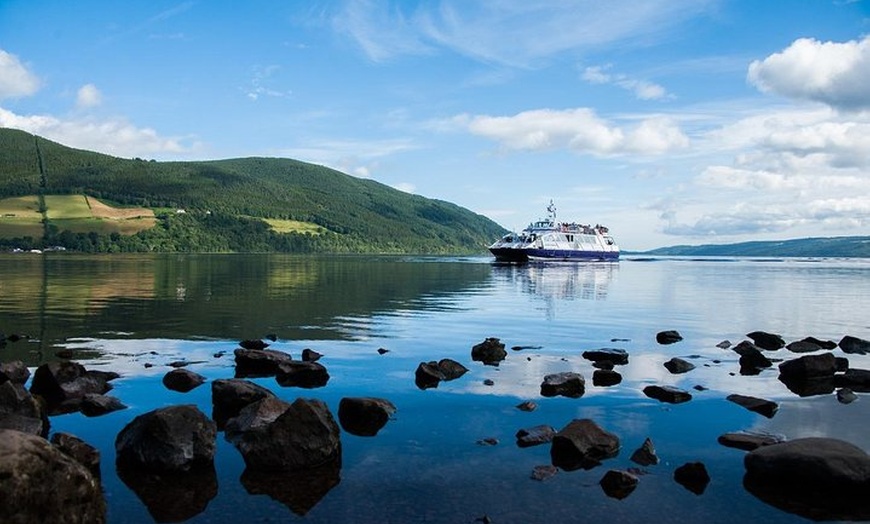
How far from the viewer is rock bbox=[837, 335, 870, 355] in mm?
38566

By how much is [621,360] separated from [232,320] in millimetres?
29249

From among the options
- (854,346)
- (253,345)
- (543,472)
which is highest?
(854,346)

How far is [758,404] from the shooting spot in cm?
2511

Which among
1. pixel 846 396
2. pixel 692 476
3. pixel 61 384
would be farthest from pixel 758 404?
pixel 61 384

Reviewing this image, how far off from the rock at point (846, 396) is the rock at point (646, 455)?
39.4 ft

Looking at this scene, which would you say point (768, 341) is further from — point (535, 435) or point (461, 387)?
point (535, 435)

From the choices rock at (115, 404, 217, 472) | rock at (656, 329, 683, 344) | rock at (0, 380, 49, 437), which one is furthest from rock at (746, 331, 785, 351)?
rock at (0, 380, 49, 437)

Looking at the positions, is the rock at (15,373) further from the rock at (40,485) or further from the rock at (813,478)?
the rock at (813,478)

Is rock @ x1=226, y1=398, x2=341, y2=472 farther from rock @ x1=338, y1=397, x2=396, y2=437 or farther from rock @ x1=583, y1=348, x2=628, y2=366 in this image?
rock @ x1=583, y1=348, x2=628, y2=366

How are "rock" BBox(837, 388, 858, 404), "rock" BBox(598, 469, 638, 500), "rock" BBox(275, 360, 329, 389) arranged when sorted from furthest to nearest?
"rock" BBox(275, 360, 329, 389), "rock" BBox(837, 388, 858, 404), "rock" BBox(598, 469, 638, 500)

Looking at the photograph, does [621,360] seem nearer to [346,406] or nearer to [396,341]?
[396,341]

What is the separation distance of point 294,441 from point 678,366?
21.2 meters

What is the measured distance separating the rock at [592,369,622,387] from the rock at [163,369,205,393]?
54.8 feet

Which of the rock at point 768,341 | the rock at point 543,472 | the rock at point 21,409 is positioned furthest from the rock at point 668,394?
the rock at point 21,409
